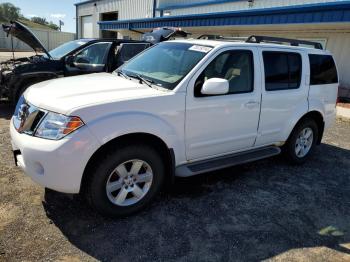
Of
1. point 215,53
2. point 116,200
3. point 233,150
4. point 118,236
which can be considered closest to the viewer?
point 118,236

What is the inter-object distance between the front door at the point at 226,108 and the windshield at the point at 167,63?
0.65 ft

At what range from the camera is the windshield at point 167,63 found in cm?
375

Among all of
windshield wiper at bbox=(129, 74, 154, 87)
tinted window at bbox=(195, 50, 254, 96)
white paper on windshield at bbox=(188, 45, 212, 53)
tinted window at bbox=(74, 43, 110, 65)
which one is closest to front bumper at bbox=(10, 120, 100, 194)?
windshield wiper at bbox=(129, 74, 154, 87)

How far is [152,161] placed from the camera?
344cm

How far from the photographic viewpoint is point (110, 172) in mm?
3188

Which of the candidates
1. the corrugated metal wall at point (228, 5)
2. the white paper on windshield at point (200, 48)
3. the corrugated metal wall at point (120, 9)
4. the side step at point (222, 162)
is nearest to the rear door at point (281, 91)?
the side step at point (222, 162)

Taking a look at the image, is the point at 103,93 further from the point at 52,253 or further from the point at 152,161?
the point at 52,253

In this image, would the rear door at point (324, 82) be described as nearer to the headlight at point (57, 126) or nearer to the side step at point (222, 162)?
the side step at point (222, 162)

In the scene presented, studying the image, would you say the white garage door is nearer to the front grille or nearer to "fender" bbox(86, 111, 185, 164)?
the front grille

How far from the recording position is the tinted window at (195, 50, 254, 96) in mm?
3863

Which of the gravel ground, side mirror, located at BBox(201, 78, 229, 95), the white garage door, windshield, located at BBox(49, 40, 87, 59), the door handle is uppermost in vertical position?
the white garage door

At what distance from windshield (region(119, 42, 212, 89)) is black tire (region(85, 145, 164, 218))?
808mm

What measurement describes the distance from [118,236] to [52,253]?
1.98 ft

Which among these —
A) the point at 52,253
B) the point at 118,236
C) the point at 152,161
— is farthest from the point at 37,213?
the point at 152,161
